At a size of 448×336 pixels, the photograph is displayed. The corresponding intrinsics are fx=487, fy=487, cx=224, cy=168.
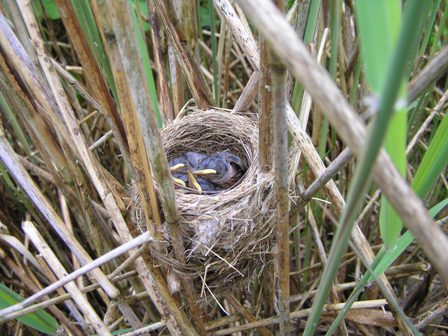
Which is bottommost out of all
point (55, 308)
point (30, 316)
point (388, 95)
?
point (55, 308)

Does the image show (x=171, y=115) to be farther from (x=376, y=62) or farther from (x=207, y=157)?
(x=376, y=62)

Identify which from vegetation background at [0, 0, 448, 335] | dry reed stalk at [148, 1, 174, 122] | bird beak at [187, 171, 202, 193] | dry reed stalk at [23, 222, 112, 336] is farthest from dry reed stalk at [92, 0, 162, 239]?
bird beak at [187, 171, 202, 193]

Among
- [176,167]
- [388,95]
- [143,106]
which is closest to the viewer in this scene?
[388,95]

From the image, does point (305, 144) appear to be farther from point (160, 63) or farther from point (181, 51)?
point (160, 63)

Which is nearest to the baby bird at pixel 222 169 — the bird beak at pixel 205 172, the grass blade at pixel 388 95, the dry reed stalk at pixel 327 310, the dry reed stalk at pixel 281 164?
the bird beak at pixel 205 172

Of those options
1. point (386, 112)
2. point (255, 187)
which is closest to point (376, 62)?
point (386, 112)

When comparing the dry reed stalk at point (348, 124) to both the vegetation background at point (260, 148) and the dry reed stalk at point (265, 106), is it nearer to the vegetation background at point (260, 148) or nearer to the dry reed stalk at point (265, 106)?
the vegetation background at point (260, 148)

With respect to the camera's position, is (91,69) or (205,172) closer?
(91,69)

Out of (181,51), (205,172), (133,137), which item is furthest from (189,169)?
(133,137)

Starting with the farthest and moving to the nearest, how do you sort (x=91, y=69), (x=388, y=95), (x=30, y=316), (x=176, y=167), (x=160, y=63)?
(x=176, y=167) → (x=160, y=63) → (x=30, y=316) → (x=91, y=69) → (x=388, y=95)
